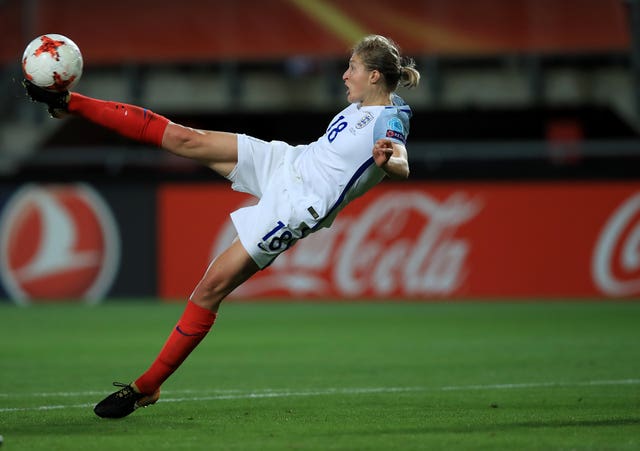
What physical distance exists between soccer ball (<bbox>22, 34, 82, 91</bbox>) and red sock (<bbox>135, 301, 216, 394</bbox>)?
1388 millimetres

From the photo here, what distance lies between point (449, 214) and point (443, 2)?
13.7ft

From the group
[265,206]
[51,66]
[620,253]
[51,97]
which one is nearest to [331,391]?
[265,206]

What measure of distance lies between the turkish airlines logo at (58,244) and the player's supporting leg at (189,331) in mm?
10578

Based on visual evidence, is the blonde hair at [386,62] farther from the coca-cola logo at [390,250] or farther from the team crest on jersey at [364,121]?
the coca-cola logo at [390,250]

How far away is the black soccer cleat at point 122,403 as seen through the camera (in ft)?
21.2

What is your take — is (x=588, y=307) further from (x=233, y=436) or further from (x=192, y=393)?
(x=233, y=436)

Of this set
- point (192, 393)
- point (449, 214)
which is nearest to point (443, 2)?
point (449, 214)

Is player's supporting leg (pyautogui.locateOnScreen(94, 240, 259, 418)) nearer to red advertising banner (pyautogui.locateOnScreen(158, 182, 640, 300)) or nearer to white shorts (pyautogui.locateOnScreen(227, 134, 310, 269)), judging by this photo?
white shorts (pyautogui.locateOnScreen(227, 134, 310, 269))

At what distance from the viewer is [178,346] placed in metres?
6.51

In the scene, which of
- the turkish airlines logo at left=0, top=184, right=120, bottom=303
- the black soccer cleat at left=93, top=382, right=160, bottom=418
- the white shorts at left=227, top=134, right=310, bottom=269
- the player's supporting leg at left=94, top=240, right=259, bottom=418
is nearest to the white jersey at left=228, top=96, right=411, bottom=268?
the white shorts at left=227, top=134, right=310, bottom=269

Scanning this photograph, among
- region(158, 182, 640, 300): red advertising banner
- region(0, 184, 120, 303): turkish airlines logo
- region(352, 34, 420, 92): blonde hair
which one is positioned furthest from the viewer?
region(0, 184, 120, 303): turkish airlines logo

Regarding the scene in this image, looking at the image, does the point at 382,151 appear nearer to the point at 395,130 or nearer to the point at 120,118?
the point at 395,130

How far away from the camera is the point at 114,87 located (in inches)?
796

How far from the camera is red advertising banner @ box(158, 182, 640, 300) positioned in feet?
53.8
